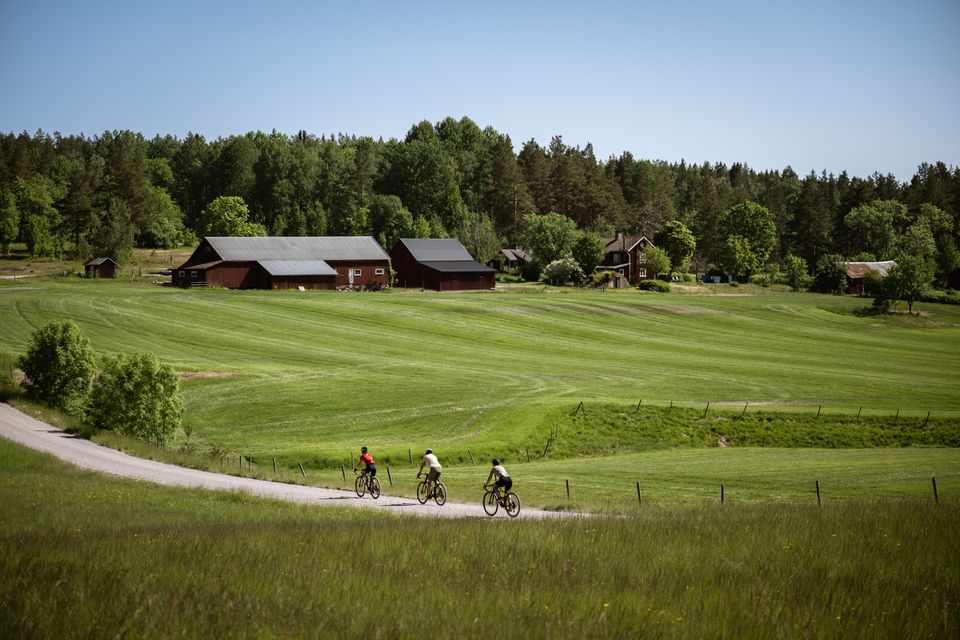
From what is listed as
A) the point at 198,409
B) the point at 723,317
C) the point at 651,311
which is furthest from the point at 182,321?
the point at 723,317

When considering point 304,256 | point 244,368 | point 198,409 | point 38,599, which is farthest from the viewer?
point 304,256

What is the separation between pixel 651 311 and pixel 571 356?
2814cm

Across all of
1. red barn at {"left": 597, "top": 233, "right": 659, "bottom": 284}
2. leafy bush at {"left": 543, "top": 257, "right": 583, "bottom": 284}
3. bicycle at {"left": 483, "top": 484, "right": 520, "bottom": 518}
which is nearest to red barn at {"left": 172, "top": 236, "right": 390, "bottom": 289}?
leafy bush at {"left": 543, "top": 257, "right": 583, "bottom": 284}

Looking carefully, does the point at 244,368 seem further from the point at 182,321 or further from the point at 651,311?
the point at 651,311

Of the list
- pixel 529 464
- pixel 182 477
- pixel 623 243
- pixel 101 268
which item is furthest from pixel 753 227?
pixel 182 477

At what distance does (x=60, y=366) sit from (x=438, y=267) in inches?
2996

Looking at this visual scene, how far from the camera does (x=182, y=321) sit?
3174 inches

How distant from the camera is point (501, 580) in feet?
36.2

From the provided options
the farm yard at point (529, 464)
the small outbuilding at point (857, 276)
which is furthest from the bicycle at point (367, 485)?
the small outbuilding at point (857, 276)

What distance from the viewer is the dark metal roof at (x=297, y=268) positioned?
4432 inches

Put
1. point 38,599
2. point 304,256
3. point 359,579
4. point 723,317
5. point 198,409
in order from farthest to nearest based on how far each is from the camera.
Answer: point 304,256 < point 723,317 < point 198,409 < point 359,579 < point 38,599

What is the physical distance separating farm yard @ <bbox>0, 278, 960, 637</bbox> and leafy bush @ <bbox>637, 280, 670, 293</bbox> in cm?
1024

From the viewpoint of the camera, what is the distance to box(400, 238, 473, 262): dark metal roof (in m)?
128

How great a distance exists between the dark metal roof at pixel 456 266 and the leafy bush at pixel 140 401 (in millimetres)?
77659
